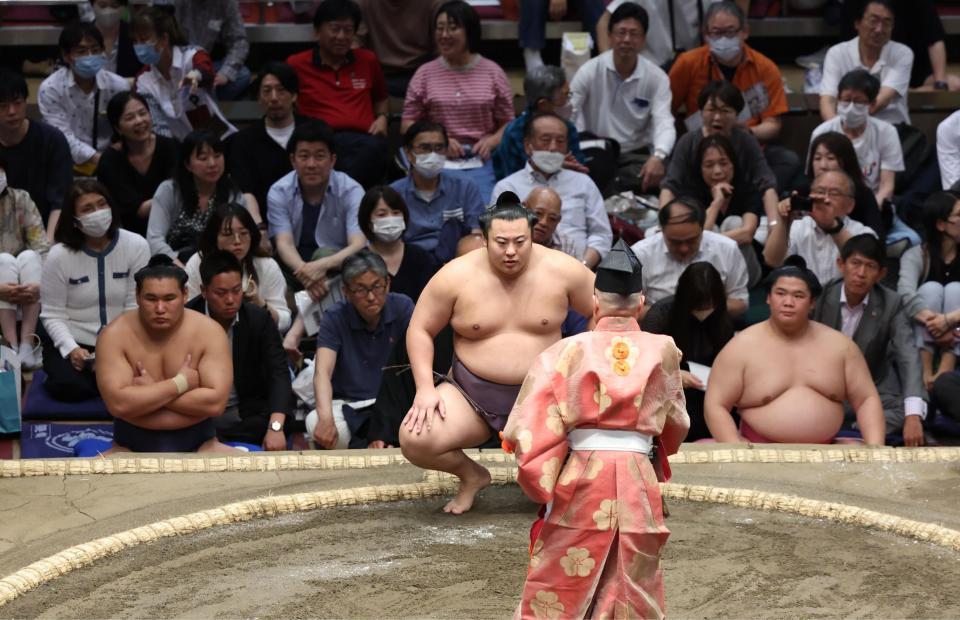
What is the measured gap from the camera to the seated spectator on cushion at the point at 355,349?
4121 millimetres

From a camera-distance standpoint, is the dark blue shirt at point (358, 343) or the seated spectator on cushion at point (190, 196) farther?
the seated spectator on cushion at point (190, 196)

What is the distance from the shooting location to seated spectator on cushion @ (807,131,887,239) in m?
4.82

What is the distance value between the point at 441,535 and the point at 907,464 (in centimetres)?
141

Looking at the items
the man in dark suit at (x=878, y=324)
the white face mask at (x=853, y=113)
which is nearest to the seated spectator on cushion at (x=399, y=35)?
the white face mask at (x=853, y=113)

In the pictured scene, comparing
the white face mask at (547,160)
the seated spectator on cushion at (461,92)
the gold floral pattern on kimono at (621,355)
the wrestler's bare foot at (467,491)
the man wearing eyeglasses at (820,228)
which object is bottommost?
the wrestler's bare foot at (467,491)

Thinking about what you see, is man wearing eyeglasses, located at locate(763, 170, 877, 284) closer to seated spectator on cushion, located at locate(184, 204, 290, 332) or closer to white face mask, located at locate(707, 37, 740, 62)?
white face mask, located at locate(707, 37, 740, 62)

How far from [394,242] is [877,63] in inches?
87.9

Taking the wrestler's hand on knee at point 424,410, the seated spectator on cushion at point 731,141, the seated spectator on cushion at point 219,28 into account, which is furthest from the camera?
the seated spectator on cushion at point 219,28

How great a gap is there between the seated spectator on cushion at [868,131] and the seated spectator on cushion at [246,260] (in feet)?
6.88

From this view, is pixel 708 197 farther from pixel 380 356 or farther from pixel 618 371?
pixel 618 371

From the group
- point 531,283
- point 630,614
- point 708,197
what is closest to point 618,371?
point 630,614

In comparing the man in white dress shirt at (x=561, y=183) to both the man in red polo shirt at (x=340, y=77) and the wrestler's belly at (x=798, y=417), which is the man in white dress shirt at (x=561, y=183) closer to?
the man in red polo shirt at (x=340, y=77)

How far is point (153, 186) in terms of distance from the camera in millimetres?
5043

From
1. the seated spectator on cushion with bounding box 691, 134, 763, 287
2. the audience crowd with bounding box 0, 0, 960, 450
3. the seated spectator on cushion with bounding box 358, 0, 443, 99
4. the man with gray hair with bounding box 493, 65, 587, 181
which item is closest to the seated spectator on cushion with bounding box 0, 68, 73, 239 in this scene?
the audience crowd with bounding box 0, 0, 960, 450
